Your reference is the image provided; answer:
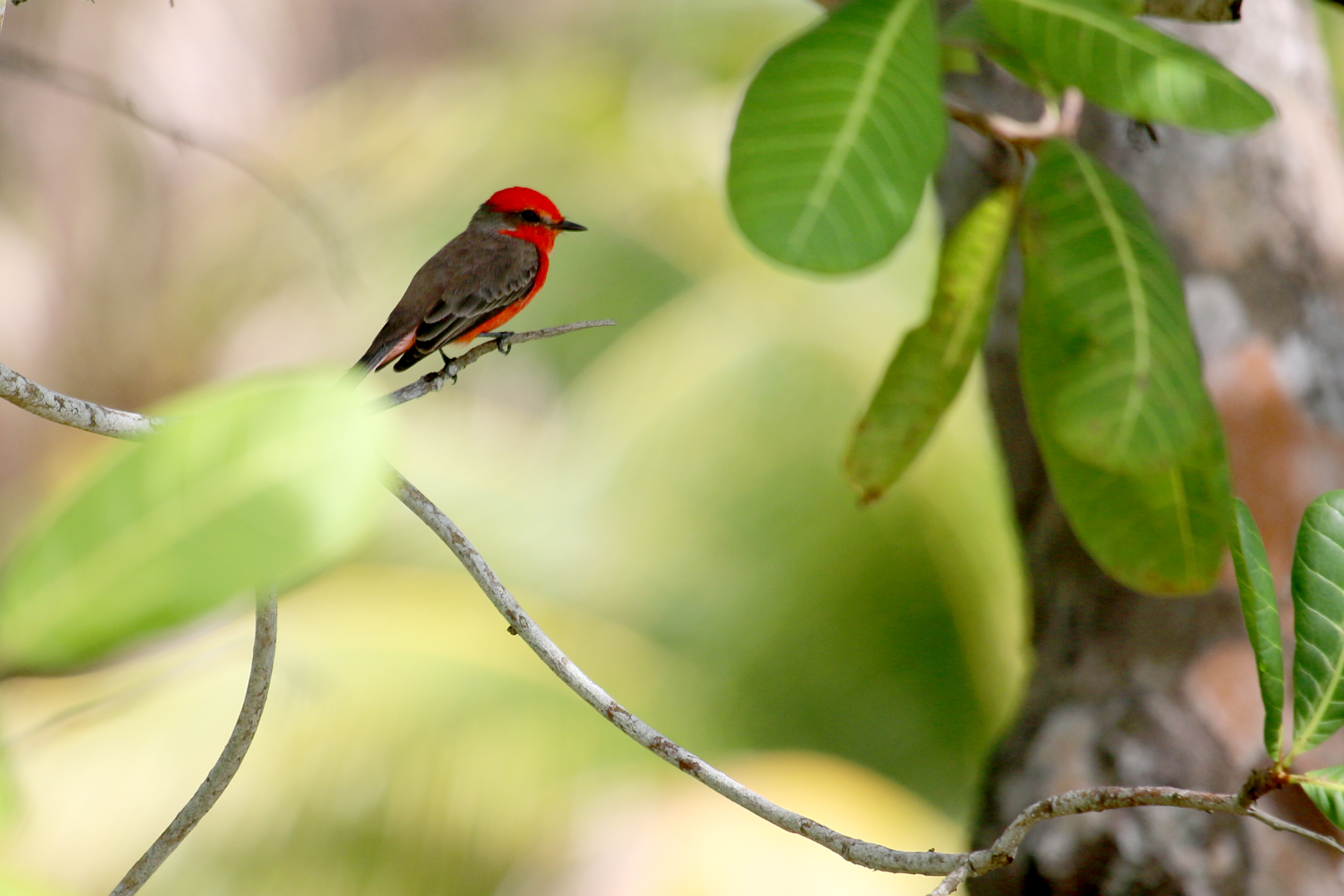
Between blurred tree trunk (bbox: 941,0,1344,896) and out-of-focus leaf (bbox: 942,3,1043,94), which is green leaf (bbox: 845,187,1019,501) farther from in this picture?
blurred tree trunk (bbox: 941,0,1344,896)

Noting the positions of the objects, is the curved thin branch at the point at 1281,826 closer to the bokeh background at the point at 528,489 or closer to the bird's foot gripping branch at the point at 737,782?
the bird's foot gripping branch at the point at 737,782

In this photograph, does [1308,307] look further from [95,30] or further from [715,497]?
[95,30]

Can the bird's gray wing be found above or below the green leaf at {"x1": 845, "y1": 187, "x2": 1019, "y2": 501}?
above

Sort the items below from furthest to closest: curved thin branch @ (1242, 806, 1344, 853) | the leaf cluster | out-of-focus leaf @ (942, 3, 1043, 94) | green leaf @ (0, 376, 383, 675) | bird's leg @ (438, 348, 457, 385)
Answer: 1. out-of-focus leaf @ (942, 3, 1043, 94)
2. the leaf cluster
3. bird's leg @ (438, 348, 457, 385)
4. curved thin branch @ (1242, 806, 1344, 853)
5. green leaf @ (0, 376, 383, 675)

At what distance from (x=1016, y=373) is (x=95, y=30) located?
6352 mm

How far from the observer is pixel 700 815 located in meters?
3.88

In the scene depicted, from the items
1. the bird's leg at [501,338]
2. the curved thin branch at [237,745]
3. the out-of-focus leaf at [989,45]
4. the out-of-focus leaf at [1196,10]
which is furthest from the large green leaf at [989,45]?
the curved thin branch at [237,745]

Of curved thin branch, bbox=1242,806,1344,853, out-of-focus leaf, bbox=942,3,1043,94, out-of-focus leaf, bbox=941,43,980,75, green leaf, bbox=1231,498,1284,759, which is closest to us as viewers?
curved thin branch, bbox=1242,806,1344,853

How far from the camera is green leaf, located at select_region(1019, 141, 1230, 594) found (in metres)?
1.20

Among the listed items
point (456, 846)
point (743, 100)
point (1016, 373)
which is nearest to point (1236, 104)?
point (743, 100)

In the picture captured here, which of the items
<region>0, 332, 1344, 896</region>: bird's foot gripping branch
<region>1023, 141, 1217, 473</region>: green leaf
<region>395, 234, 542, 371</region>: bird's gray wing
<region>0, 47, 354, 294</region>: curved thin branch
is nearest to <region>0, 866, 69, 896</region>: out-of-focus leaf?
<region>0, 332, 1344, 896</region>: bird's foot gripping branch

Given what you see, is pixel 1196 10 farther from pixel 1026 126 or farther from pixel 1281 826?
pixel 1281 826

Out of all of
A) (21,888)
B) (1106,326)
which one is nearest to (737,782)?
(21,888)

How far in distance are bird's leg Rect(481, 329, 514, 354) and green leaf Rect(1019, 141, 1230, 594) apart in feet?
2.14
